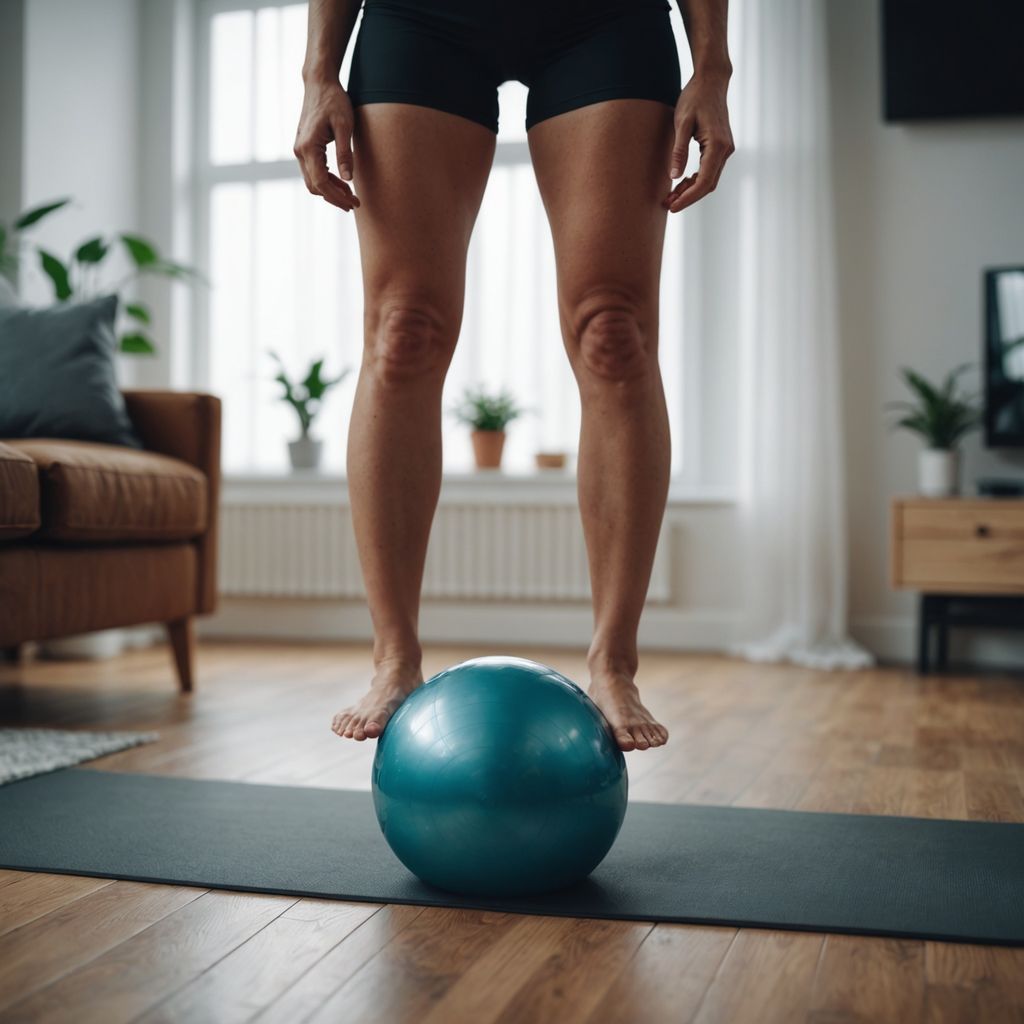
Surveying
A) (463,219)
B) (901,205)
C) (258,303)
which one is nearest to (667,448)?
(463,219)

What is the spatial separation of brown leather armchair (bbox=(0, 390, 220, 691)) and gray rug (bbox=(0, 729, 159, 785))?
173 mm

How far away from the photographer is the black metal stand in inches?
134

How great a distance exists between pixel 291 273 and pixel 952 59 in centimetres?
239

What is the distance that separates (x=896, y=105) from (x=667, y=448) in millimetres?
2767

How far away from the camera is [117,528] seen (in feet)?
7.81

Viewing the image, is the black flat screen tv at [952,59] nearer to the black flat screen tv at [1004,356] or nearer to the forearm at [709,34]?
the black flat screen tv at [1004,356]

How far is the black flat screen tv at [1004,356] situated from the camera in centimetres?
363

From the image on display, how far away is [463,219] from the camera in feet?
4.86

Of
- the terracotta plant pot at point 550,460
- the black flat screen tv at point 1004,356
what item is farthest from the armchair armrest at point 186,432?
the black flat screen tv at point 1004,356

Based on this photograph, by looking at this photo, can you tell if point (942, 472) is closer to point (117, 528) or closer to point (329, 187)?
point (117, 528)

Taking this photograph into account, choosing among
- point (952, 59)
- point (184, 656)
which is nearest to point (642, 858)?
point (184, 656)

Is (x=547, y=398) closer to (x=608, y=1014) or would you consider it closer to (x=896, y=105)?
(x=896, y=105)

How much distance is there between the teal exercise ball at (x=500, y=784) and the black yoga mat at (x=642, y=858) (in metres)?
0.04

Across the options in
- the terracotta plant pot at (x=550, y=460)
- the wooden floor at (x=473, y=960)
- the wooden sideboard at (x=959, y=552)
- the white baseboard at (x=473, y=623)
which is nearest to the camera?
the wooden floor at (x=473, y=960)
